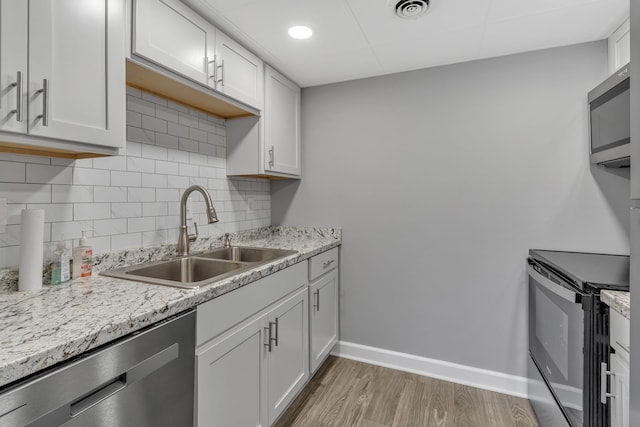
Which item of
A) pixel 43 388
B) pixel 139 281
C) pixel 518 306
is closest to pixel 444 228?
pixel 518 306

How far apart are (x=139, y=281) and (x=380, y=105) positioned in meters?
1.97

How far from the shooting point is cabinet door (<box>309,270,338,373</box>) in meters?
2.07

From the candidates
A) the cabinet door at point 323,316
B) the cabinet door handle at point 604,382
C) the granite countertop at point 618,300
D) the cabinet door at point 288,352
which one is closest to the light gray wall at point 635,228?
the granite countertop at point 618,300

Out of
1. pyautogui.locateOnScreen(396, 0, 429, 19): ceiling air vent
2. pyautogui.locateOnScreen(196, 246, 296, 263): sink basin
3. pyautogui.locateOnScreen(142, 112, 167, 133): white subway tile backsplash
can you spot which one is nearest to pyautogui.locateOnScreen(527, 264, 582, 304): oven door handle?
pyautogui.locateOnScreen(196, 246, 296, 263): sink basin

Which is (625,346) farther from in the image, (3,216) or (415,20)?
(3,216)

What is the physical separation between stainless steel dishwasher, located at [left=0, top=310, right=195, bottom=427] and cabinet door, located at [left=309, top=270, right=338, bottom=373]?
1.04 m

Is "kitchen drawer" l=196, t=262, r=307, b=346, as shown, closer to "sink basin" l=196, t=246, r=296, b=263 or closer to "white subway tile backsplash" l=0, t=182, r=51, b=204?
"sink basin" l=196, t=246, r=296, b=263

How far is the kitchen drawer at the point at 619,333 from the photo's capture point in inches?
42.9

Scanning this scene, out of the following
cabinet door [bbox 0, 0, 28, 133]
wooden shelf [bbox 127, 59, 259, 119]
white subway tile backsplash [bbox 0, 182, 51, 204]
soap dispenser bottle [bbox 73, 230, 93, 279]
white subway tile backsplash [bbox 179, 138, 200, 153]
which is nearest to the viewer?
cabinet door [bbox 0, 0, 28, 133]

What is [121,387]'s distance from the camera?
0.87 m

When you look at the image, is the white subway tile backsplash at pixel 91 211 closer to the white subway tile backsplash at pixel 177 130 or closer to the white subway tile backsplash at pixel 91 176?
the white subway tile backsplash at pixel 91 176

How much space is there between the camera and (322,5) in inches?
62.4

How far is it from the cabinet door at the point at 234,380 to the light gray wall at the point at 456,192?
3.81 feet

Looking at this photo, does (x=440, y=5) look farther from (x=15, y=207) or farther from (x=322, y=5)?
(x=15, y=207)
